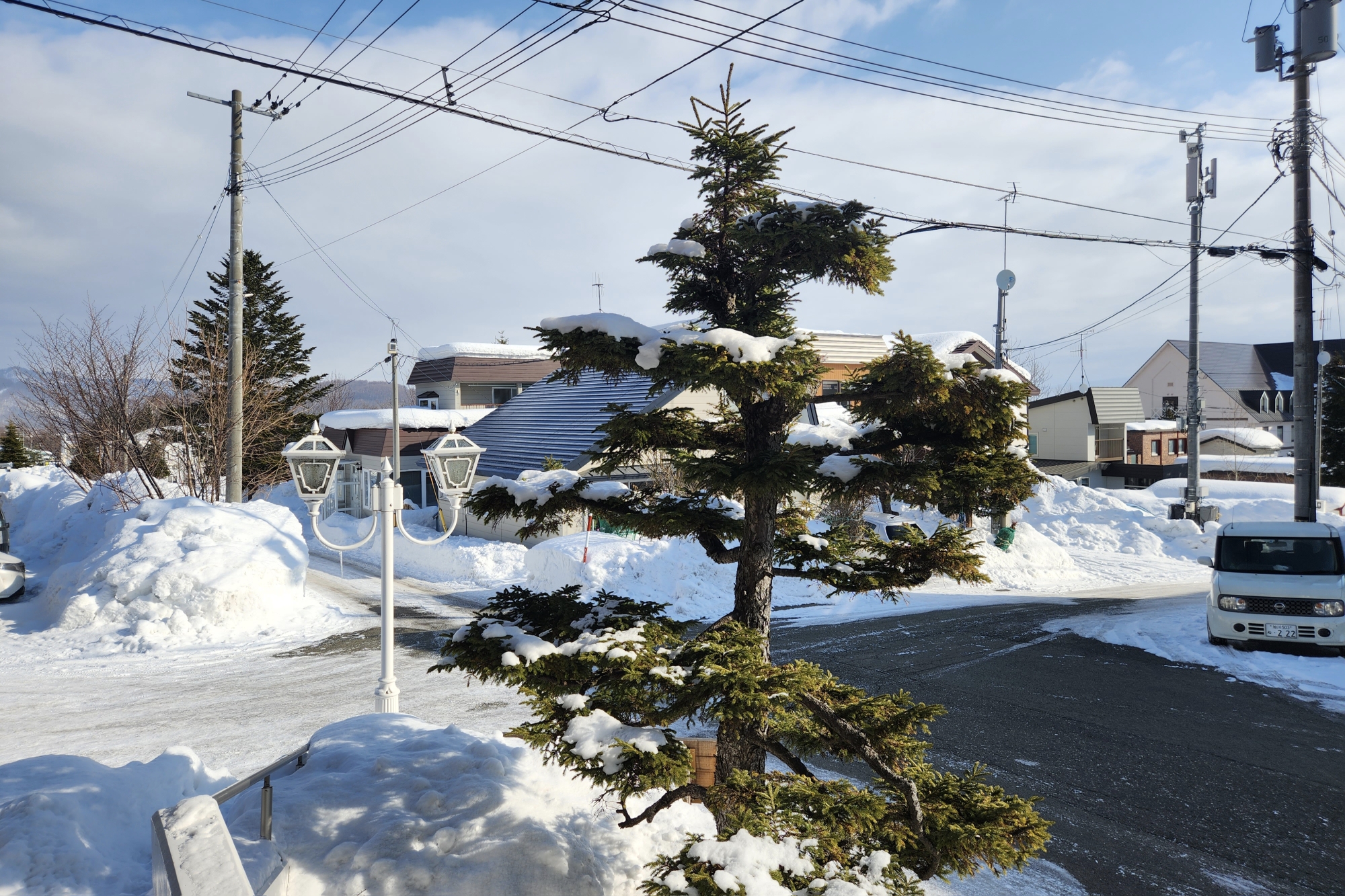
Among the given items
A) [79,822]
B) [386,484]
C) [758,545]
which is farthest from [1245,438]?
[79,822]

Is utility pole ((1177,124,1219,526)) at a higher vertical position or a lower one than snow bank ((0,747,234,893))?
higher

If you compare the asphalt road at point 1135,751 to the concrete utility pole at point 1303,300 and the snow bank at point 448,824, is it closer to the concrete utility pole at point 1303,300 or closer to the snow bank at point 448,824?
the snow bank at point 448,824

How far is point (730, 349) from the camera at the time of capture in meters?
3.83

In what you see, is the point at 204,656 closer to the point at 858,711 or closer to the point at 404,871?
the point at 404,871

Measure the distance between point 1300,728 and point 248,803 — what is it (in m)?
11.1

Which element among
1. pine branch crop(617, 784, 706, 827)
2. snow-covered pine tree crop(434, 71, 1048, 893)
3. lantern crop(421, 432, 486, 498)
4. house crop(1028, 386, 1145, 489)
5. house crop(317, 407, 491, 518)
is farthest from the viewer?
house crop(1028, 386, 1145, 489)

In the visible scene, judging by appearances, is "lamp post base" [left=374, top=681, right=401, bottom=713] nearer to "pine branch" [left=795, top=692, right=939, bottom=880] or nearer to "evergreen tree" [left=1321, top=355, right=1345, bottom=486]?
"pine branch" [left=795, top=692, right=939, bottom=880]

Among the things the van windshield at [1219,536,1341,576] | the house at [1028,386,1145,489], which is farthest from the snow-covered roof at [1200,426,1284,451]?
the van windshield at [1219,536,1341,576]

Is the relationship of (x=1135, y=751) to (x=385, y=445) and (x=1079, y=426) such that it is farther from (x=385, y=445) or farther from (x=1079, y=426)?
(x=1079, y=426)

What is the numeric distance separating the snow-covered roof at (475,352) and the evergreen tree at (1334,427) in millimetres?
36588

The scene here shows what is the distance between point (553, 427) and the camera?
24.5 metres

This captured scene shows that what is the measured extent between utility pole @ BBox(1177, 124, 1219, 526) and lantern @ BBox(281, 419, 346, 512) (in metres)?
24.4

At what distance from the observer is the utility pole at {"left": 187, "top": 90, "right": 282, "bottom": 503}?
1598 cm

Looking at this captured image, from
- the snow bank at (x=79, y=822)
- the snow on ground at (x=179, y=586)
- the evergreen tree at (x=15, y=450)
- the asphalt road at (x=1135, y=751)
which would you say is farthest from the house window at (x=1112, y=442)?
the evergreen tree at (x=15, y=450)
